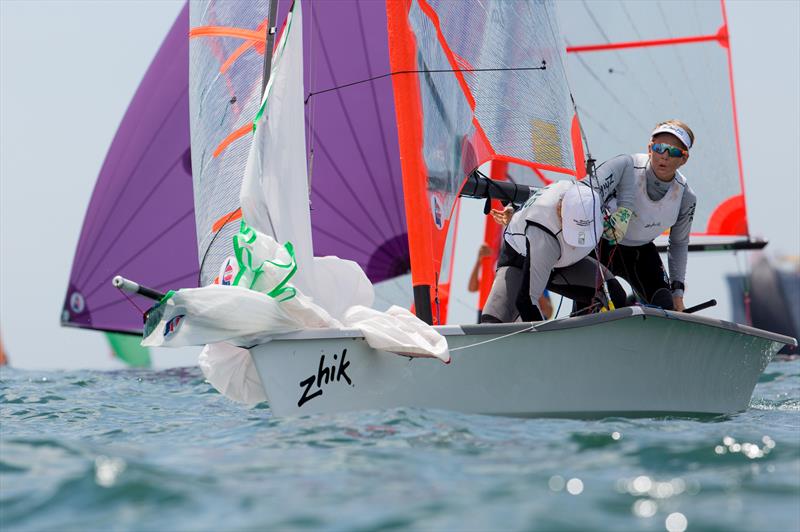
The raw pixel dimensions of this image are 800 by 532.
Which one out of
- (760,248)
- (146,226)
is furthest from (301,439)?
(760,248)

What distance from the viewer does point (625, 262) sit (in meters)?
5.75

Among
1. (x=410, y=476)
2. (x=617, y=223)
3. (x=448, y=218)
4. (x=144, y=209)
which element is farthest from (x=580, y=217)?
(x=144, y=209)

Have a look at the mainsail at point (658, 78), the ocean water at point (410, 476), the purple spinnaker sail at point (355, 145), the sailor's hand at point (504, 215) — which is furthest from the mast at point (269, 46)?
the mainsail at point (658, 78)

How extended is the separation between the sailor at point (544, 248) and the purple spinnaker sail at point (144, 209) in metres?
4.52

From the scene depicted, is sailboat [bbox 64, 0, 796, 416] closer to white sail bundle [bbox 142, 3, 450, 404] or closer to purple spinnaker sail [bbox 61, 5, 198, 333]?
white sail bundle [bbox 142, 3, 450, 404]

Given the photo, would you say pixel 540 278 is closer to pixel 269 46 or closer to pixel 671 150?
pixel 671 150

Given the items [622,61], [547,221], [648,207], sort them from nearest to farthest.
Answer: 1. [547,221]
2. [648,207]
3. [622,61]

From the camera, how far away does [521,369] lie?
4.52 m

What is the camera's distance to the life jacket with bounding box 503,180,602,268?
4.93 m

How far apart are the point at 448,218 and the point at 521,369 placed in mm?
Answer: 1301

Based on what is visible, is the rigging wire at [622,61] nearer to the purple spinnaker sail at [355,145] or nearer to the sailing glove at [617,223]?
the purple spinnaker sail at [355,145]

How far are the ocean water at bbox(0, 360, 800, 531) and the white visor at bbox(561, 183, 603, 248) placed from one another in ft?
3.15

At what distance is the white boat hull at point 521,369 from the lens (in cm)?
423

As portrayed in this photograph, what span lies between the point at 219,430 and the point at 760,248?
7.63 metres
